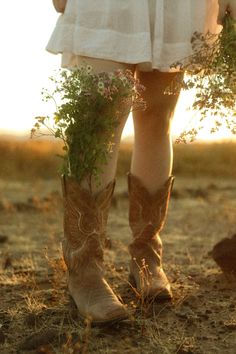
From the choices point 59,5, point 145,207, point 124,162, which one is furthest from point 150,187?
point 124,162

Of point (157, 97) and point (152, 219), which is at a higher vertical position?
point (157, 97)

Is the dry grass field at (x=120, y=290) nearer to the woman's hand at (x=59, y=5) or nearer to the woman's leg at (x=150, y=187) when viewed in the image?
the woman's leg at (x=150, y=187)

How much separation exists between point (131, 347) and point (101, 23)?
1484mm

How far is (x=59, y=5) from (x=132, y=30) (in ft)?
1.42

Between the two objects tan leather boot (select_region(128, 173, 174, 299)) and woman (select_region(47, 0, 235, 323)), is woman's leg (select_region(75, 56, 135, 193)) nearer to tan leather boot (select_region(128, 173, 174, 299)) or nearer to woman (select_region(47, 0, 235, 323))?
woman (select_region(47, 0, 235, 323))

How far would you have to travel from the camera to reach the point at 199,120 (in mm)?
3484

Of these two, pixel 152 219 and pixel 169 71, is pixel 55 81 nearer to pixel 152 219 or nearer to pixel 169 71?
pixel 169 71

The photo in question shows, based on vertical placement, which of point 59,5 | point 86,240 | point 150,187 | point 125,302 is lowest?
point 125,302

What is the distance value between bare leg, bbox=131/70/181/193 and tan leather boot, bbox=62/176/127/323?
15.9 inches

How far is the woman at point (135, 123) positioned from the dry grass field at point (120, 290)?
13 centimetres

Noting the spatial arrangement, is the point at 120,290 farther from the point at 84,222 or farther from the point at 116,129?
the point at 116,129

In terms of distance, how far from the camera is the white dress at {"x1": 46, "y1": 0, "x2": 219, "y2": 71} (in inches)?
132

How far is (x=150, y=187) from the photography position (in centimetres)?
405

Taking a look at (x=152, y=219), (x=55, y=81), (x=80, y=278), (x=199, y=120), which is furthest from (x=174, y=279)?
(x=55, y=81)
